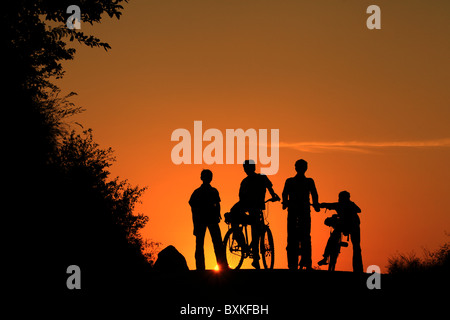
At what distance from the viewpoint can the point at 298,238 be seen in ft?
53.9

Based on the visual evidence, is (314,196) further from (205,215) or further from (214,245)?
(214,245)

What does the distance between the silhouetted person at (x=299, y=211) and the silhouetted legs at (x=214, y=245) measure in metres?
1.64

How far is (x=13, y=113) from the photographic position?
21.9 m

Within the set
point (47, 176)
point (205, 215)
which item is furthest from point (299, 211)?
point (47, 176)

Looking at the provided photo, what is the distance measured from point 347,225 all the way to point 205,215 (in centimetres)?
323

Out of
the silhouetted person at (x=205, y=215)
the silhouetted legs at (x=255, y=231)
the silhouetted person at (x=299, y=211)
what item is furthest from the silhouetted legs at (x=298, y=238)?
the silhouetted person at (x=205, y=215)

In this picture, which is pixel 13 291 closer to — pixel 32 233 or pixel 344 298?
pixel 344 298

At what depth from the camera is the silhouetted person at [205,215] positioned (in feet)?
55.0

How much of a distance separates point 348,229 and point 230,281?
12.2 ft

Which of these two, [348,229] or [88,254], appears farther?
[88,254]

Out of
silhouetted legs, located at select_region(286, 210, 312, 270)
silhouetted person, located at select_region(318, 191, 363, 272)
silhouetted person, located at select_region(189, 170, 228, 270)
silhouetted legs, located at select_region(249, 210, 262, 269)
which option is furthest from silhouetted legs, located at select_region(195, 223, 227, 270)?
silhouetted person, located at select_region(318, 191, 363, 272)

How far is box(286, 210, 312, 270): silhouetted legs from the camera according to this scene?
16406mm

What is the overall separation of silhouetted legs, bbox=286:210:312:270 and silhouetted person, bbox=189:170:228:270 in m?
1.63
